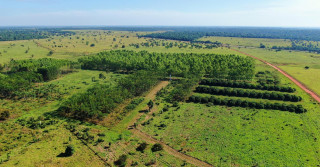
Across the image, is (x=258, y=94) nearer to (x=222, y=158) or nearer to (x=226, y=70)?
(x=226, y=70)

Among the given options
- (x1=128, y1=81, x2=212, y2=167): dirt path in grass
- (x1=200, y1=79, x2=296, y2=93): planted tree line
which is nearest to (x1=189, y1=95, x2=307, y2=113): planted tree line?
(x1=200, y1=79, x2=296, y2=93): planted tree line

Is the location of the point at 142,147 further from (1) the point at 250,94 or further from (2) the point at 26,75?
(2) the point at 26,75

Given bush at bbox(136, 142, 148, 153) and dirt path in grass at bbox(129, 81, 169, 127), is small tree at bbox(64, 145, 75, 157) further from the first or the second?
dirt path in grass at bbox(129, 81, 169, 127)

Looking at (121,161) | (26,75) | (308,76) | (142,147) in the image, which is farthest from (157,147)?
(308,76)

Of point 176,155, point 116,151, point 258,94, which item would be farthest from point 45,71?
point 258,94

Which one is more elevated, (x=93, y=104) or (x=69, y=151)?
(x=93, y=104)

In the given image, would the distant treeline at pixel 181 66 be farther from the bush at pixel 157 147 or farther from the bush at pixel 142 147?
the bush at pixel 142 147

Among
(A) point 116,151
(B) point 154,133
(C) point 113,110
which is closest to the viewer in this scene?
(A) point 116,151

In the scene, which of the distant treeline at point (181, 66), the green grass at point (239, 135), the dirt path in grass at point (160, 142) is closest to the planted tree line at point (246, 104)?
the green grass at point (239, 135)
